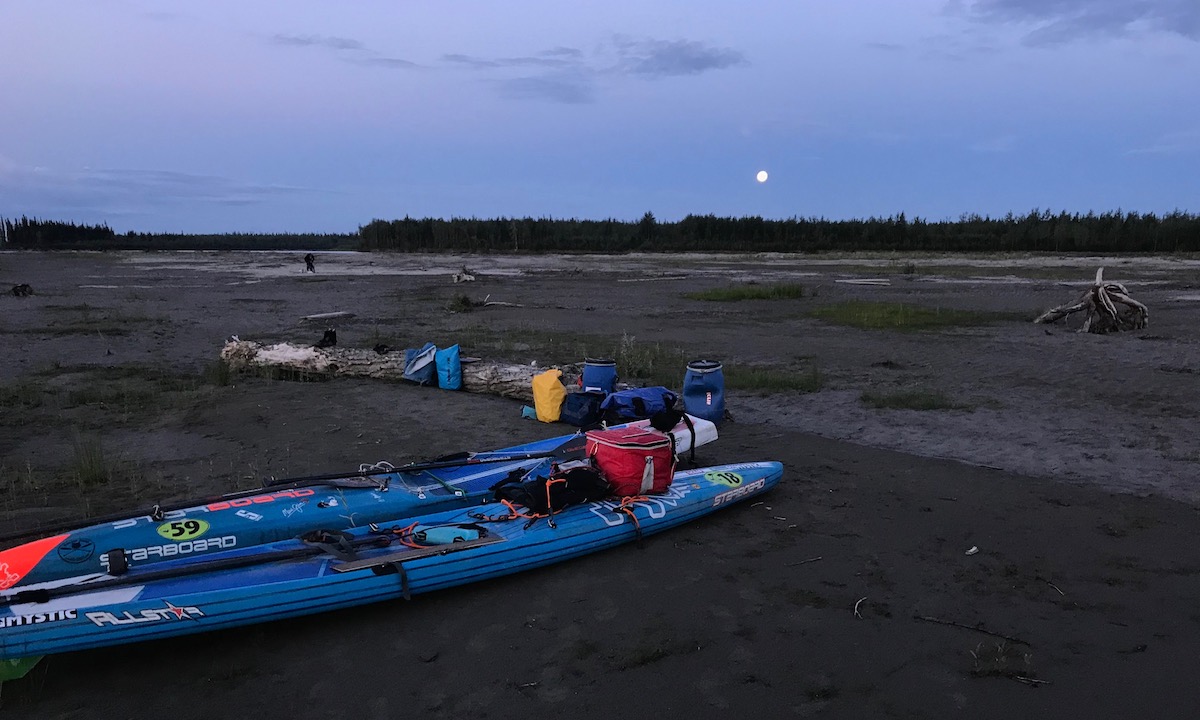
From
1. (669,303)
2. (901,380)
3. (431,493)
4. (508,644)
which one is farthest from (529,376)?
(669,303)

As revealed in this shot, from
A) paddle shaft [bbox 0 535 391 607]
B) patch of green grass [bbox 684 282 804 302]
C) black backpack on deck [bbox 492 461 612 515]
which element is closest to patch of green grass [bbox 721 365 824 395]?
black backpack on deck [bbox 492 461 612 515]

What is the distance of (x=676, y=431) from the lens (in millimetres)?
7074

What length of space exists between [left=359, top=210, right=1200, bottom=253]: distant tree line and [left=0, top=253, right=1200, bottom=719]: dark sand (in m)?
29.4

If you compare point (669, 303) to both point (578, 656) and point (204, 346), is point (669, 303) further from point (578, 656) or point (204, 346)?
point (578, 656)

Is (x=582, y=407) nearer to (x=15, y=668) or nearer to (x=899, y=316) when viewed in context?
(x=15, y=668)

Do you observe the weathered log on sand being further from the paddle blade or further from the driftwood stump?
the driftwood stump

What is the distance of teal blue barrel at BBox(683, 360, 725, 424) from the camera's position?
793 centimetres

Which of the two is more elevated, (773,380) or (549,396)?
(549,396)

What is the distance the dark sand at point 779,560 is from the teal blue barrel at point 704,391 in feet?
1.57

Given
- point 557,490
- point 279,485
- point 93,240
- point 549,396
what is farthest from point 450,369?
point 93,240

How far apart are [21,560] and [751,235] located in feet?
151

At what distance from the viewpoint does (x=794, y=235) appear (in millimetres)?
46594

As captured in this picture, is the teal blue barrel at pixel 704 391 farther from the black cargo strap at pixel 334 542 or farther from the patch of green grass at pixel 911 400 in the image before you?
the black cargo strap at pixel 334 542

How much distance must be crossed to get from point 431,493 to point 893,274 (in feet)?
84.4
